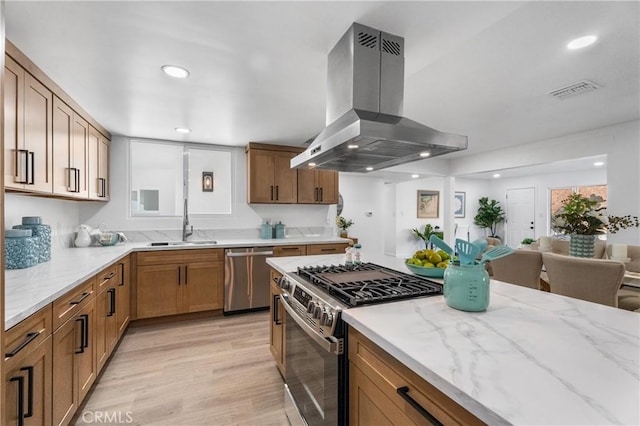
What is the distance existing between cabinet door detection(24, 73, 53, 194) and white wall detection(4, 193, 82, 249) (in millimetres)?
412

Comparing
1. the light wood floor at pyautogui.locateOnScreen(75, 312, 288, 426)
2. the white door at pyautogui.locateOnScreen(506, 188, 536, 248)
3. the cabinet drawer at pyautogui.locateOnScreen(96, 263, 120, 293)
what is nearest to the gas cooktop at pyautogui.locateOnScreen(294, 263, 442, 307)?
the light wood floor at pyautogui.locateOnScreen(75, 312, 288, 426)

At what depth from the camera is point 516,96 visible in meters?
2.71

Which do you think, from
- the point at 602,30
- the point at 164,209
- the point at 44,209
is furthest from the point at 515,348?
the point at 164,209

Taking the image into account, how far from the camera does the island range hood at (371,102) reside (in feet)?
5.07

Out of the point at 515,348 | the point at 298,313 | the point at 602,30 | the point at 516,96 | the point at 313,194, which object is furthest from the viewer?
the point at 313,194

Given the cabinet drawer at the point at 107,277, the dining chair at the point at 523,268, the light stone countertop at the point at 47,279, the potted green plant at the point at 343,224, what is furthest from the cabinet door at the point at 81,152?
the potted green plant at the point at 343,224

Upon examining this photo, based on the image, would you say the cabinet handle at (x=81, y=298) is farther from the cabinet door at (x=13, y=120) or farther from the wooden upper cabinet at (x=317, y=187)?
the wooden upper cabinet at (x=317, y=187)

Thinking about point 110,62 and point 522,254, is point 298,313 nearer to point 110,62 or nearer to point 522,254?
point 110,62

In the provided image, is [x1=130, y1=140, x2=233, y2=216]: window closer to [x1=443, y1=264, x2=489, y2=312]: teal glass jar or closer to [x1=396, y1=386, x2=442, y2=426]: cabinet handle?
[x1=443, y1=264, x2=489, y2=312]: teal glass jar

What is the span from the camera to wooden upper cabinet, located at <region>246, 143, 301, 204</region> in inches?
162

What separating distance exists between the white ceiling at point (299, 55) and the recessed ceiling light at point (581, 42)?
1.9 inches

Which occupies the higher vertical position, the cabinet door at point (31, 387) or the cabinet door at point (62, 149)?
the cabinet door at point (62, 149)

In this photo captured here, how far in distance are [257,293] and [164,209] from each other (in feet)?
5.76

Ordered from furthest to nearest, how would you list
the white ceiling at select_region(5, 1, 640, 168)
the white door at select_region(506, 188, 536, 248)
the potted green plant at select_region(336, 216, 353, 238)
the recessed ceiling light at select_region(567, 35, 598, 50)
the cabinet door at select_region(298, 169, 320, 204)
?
the white door at select_region(506, 188, 536, 248) → the potted green plant at select_region(336, 216, 353, 238) → the cabinet door at select_region(298, 169, 320, 204) → the recessed ceiling light at select_region(567, 35, 598, 50) → the white ceiling at select_region(5, 1, 640, 168)
